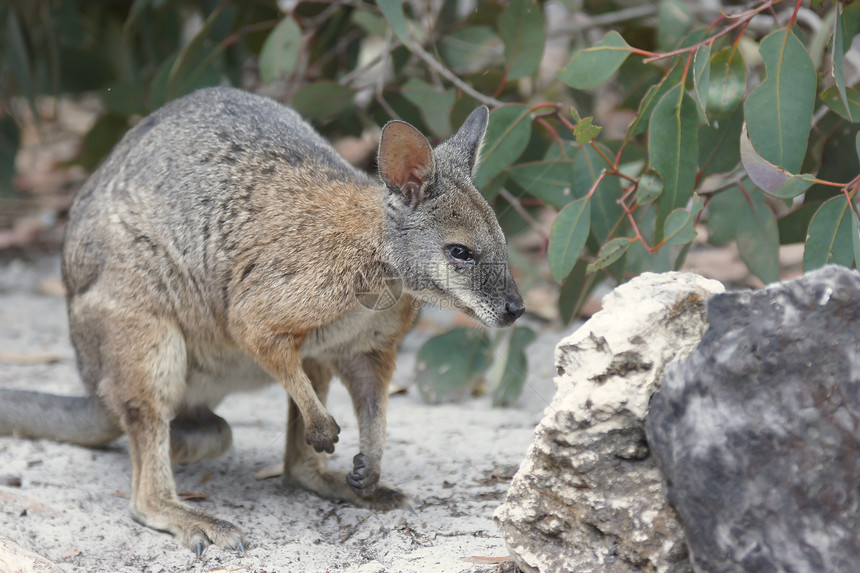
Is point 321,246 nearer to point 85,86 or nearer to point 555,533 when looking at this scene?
point 555,533

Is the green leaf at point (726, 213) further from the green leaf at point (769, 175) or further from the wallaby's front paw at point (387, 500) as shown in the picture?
the wallaby's front paw at point (387, 500)

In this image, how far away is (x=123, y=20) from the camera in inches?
264

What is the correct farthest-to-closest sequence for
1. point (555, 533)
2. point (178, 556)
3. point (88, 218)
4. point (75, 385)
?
1. point (75, 385)
2. point (88, 218)
3. point (178, 556)
4. point (555, 533)

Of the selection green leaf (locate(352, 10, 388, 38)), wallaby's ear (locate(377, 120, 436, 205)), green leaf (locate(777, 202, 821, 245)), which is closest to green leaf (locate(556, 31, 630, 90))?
wallaby's ear (locate(377, 120, 436, 205))

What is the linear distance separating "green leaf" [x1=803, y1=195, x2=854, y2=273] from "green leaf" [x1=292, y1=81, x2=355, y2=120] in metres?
2.59

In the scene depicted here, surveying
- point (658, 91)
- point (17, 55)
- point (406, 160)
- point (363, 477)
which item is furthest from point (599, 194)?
point (17, 55)

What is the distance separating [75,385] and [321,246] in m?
2.23

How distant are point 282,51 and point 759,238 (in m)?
2.44

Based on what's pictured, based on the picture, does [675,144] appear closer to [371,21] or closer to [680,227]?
[680,227]

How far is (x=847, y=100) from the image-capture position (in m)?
3.11

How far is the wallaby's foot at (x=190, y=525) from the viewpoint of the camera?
306 cm

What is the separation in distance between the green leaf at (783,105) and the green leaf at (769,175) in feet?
0.66

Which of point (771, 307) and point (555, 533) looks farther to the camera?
point (555, 533)

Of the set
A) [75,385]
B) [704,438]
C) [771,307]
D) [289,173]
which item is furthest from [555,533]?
[75,385]
